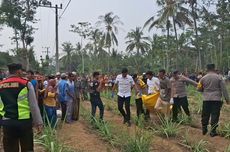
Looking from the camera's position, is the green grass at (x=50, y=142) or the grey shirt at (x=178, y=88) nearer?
the green grass at (x=50, y=142)

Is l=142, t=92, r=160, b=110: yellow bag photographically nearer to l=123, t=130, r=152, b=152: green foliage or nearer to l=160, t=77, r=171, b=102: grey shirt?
l=160, t=77, r=171, b=102: grey shirt

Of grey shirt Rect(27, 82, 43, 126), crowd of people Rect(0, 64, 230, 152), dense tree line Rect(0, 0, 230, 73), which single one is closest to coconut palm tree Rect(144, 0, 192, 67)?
dense tree line Rect(0, 0, 230, 73)

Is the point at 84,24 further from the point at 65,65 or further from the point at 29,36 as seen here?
the point at 65,65

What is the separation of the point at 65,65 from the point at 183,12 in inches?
2204

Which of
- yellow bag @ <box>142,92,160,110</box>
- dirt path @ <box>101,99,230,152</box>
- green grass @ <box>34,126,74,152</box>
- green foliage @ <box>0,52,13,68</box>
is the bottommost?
dirt path @ <box>101,99,230,152</box>

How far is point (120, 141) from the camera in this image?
8.82 meters

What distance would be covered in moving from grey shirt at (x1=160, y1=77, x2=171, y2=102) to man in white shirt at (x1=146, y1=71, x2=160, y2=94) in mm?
152

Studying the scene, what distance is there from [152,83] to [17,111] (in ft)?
22.2

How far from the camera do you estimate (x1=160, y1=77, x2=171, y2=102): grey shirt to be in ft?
39.6

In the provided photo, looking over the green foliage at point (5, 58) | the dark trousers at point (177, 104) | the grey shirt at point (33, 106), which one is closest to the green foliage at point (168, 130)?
the dark trousers at point (177, 104)

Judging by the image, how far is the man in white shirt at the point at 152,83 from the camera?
40.1 feet

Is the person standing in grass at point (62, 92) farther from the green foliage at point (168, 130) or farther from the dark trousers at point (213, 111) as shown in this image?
the dark trousers at point (213, 111)

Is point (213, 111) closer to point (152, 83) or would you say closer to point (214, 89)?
point (214, 89)

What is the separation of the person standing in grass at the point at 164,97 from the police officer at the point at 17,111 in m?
6.29
